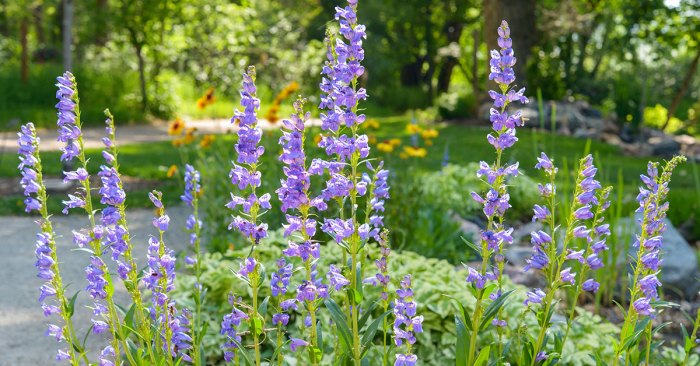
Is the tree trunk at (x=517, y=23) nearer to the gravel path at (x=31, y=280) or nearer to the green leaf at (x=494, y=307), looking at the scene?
the gravel path at (x=31, y=280)

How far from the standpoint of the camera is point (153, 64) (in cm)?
1781

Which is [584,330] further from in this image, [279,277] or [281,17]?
[281,17]

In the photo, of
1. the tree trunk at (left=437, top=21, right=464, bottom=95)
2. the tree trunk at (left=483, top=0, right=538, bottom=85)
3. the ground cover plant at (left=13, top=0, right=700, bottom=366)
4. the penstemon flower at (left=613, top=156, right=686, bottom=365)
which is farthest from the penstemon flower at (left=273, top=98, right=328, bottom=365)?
the tree trunk at (left=437, top=21, right=464, bottom=95)

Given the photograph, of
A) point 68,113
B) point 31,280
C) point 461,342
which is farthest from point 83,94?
point 461,342

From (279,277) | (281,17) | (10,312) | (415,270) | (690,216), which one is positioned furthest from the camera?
(281,17)

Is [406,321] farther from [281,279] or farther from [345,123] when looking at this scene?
[345,123]

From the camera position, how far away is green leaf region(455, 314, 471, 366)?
85.4 inches

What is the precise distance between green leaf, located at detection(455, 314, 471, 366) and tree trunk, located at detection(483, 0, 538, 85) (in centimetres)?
1326

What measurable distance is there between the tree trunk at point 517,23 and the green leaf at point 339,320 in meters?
13.3

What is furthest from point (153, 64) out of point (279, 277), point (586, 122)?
point (279, 277)

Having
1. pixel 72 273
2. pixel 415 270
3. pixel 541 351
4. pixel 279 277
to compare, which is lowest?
pixel 72 273

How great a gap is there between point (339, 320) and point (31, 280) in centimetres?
382

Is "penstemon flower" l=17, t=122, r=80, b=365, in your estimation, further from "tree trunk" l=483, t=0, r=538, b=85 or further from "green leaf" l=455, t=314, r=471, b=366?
"tree trunk" l=483, t=0, r=538, b=85

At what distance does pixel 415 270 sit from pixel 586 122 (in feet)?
37.7
